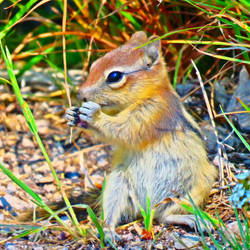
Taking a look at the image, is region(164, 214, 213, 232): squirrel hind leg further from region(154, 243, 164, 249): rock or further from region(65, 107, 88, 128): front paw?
region(65, 107, 88, 128): front paw

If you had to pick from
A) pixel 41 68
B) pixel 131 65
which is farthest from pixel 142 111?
pixel 41 68

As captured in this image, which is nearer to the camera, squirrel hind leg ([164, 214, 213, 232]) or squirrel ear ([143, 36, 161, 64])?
squirrel hind leg ([164, 214, 213, 232])

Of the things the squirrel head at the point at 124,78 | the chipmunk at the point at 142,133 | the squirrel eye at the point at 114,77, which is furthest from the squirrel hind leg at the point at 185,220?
the squirrel eye at the point at 114,77

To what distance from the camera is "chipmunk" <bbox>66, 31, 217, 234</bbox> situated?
3.20 m

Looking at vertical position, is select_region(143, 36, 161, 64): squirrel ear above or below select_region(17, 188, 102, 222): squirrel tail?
above

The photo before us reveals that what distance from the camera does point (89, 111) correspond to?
314 cm

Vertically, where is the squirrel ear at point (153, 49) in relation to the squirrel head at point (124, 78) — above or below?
above

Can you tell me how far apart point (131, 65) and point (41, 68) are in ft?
8.57

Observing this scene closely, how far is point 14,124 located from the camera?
480 cm

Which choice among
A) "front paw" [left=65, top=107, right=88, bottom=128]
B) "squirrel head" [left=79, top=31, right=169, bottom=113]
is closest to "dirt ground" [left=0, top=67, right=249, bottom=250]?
"front paw" [left=65, top=107, right=88, bottom=128]

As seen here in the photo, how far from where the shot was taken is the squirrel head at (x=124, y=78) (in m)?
3.19

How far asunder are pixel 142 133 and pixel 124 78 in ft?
1.33

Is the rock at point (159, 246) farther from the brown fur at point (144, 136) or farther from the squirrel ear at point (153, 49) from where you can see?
the squirrel ear at point (153, 49)

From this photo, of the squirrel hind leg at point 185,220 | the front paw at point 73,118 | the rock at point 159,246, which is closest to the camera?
the rock at point 159,246
